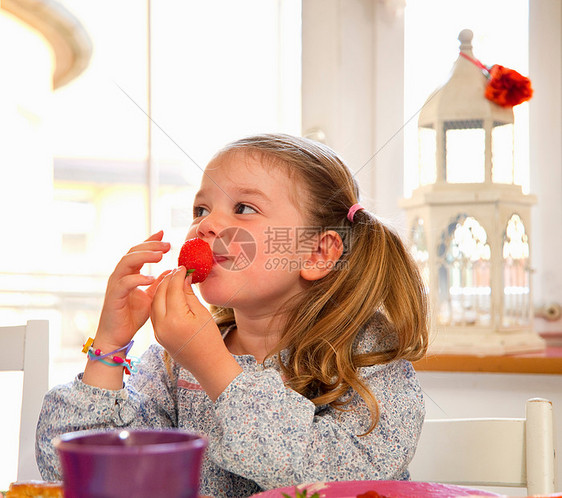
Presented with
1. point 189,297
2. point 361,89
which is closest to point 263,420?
point 189,297

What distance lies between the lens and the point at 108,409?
0.84 m

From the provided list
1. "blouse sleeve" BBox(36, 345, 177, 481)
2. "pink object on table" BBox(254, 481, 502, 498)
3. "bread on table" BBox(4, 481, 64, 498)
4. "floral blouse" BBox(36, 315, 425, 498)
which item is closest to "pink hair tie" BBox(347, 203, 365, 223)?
"floral blouse" BBox(36, 315, 425, 498)

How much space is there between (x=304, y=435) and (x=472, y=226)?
962 millimetres

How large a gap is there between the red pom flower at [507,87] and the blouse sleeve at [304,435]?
2.95 ft

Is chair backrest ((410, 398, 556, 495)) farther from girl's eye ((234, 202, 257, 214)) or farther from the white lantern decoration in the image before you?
the white lantern decoration

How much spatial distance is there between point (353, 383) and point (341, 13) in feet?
3.92

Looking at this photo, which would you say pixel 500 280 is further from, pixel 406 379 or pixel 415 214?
pixel 406 379

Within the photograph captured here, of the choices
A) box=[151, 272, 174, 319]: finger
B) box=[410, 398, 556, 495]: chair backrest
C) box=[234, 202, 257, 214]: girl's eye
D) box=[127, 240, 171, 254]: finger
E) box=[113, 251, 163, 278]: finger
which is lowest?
box=[410, 398, 556, 495]: chair backrest

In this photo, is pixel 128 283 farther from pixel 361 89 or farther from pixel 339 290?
pixel 361 89

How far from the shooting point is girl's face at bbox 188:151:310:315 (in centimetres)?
88

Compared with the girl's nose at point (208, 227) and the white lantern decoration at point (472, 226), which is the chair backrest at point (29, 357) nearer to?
the girl's nose at point (208, 227)

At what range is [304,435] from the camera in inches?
27.9

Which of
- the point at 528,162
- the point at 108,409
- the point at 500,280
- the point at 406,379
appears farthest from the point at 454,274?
the point at 108,409

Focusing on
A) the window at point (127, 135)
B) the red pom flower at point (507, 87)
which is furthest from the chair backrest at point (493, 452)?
the window at point (127, 135)
